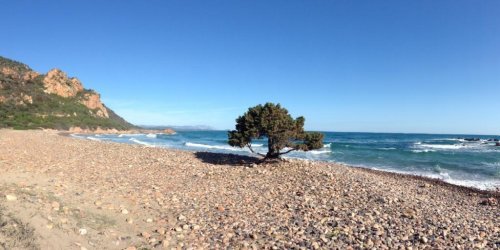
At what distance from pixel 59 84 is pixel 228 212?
10775cm

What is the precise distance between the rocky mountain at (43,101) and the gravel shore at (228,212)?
190ft

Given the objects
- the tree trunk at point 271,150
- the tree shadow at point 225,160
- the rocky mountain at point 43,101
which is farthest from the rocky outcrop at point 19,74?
the tree trunk at point 271,150

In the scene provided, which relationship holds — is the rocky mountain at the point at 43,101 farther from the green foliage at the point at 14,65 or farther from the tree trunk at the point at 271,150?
the tree trunk at the point at 271,150

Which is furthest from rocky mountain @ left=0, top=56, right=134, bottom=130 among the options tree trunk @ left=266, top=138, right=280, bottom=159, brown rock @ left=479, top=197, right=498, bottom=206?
brown rock @ left=479, top=197, right=498, bottom=206

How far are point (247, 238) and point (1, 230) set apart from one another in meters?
5.38

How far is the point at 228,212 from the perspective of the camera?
10992 millimetres

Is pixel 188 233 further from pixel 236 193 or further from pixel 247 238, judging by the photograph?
pixel 236 193

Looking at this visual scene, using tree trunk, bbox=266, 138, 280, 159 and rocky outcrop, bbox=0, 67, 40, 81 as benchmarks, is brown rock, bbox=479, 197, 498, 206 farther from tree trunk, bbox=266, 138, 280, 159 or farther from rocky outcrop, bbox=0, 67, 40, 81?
rocky outcrop, bbox=0, 67, 40, 81

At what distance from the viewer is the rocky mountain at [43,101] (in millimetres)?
71250

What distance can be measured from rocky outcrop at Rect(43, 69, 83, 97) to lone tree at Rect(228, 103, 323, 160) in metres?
92.4

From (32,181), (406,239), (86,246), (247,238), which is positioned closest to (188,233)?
(247,238)

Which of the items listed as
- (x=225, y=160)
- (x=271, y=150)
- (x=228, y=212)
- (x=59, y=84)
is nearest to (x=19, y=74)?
(x=59, y=84)

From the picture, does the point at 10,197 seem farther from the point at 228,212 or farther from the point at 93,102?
the point at 93,102

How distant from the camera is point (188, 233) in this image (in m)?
9.09
